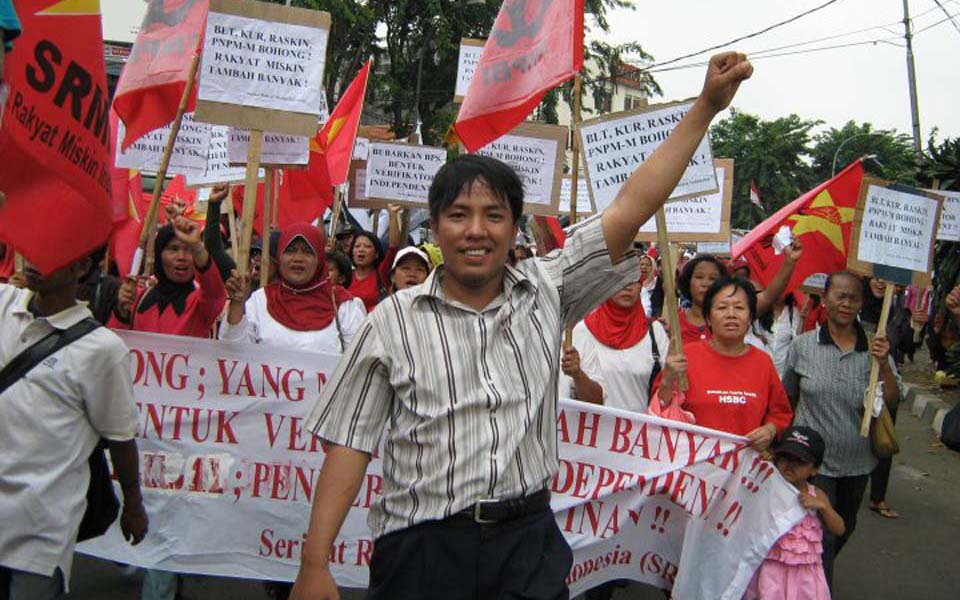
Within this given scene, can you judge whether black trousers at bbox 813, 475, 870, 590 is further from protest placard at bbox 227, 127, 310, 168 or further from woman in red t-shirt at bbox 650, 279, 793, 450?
protest placard at bbox 227, 127, 310, 168

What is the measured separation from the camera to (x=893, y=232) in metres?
5.18

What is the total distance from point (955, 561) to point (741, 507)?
2828mm

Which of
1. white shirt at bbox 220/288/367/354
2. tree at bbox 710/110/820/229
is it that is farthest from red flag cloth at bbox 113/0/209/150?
tree at bbox 710/110/820/229

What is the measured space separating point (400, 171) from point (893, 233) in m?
3.61

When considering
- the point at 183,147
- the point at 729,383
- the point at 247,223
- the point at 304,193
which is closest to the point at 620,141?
the point at 729,383

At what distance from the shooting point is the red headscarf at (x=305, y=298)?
4586 mm

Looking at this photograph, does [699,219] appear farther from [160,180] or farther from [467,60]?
[467,60]

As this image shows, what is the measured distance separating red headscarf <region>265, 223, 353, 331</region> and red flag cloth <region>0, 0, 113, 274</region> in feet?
5.66

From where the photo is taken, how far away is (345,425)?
2.30 metres

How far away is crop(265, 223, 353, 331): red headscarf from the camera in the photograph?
15.0 feet

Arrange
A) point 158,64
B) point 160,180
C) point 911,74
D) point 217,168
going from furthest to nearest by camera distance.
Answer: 1. point 911,74
2. point 217,168
3. point 158,64
4. point 160,180

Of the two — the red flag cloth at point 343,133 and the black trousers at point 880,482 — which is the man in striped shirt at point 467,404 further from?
the red flag cloth at point 343,133

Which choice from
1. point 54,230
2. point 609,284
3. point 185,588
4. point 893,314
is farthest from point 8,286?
point 893,314

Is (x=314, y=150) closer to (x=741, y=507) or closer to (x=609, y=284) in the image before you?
(x=741, y=507)
